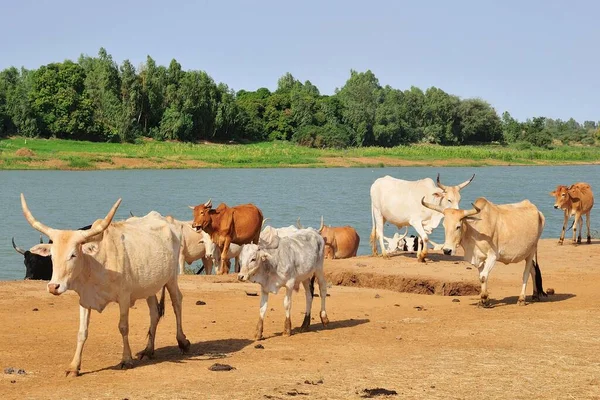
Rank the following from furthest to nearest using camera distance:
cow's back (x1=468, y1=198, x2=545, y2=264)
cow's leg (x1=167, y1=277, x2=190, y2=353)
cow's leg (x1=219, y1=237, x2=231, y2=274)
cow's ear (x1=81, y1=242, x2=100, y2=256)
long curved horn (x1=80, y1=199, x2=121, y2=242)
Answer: cow's leg (x1=219, y1=237, x2=231, y2=274) → cow's back (x1=468, y1=198, x2=545, y2=264) → cow's leg (x1=167, y1=277, x2=190, y2=353) → cow's ear (x1=81, y1=242, x2=100, y2=256) → long curved horn (x1=80, y1=199, x2=121, y2=242)

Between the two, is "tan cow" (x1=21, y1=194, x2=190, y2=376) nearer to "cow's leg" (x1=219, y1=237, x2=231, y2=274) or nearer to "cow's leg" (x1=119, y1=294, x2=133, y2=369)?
"cow's leg" (x1=119, y1=294, x2=133, y2=369)

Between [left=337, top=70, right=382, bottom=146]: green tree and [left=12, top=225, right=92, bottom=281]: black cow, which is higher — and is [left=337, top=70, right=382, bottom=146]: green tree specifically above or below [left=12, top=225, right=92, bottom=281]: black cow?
above

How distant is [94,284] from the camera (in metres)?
Result: 9.89

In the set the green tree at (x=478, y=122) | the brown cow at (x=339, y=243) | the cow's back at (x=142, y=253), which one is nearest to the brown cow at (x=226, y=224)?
the brown cow at (x=339, y=243)

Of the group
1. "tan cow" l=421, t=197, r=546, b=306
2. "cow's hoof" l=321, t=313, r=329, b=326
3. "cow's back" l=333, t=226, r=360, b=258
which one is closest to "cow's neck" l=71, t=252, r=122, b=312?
"cow's hoof" l=321, t=313, r=329, b=326

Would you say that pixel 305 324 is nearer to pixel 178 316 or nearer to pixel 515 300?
pixel 178 316

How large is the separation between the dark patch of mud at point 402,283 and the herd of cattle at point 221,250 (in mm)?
1767

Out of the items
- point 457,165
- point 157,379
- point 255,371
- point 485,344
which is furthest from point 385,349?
point 457,165

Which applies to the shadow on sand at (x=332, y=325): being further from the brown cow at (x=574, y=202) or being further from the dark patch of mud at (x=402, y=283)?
the brown cow at (x=574, y=202)

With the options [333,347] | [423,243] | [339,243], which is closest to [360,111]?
[339,243]

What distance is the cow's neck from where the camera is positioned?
9778 millimetres

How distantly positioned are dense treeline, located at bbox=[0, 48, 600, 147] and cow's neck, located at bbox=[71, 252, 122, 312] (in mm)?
79604

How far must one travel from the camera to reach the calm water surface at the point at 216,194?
3569cm

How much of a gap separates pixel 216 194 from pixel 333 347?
39.9 m
